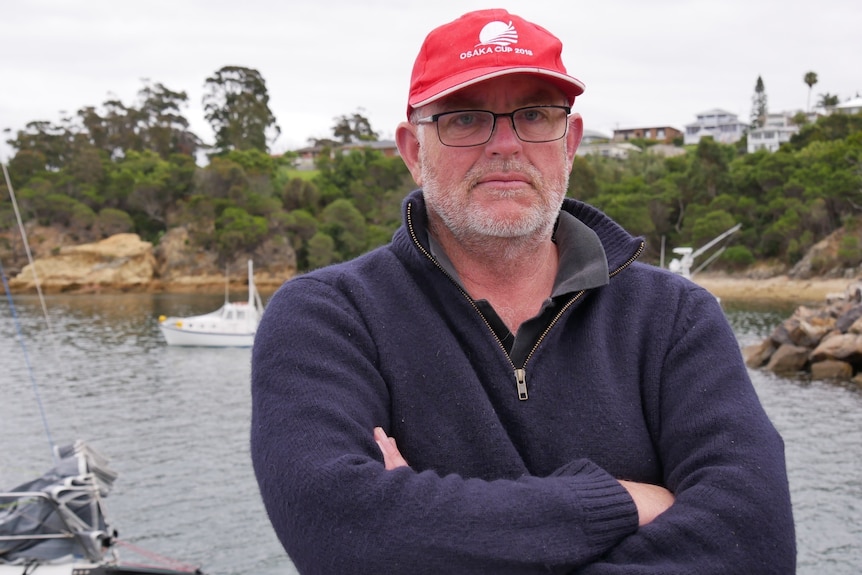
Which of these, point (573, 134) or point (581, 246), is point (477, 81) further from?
point (581, 246)

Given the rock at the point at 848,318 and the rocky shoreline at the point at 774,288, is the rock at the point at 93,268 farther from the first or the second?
the rock at the point at 848,318

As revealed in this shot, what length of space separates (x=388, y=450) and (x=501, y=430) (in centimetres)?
26

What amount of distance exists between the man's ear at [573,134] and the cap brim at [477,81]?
198mm

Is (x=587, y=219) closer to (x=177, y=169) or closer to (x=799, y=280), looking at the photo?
Answer: (x=799, y=280)

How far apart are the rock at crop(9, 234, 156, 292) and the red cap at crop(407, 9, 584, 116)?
2454 inches

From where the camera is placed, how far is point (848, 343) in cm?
2189

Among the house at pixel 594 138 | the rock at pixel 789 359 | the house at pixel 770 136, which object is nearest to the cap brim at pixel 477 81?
the rock at pixel 789 359

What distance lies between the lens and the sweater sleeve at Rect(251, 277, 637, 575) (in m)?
1.54

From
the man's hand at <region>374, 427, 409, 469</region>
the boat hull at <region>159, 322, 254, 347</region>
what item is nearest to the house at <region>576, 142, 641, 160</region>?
the boat hull at <region>159, 322, 254, 347</region>

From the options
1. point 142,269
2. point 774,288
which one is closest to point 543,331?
point 774,288

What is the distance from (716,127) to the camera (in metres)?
94.4

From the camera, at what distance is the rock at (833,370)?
21.6 metres

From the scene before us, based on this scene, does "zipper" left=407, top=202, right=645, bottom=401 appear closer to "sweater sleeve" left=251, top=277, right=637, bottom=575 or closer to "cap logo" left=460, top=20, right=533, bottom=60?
"sweater sleeve" left=251, top=277, right=637, bottom=575

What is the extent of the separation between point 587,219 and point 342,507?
114cm
